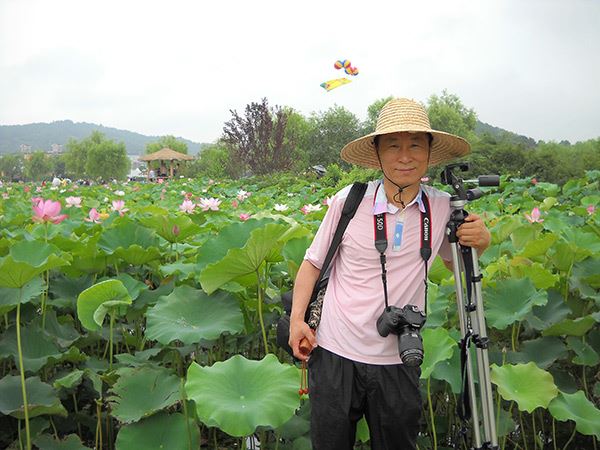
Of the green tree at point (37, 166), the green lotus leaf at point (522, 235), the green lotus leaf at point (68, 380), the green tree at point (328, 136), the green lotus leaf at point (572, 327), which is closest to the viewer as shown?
the green lotus leaf at point (68, 380)

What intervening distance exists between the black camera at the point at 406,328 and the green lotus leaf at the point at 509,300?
0.57 m

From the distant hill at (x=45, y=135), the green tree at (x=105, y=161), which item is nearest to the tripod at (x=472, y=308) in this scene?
the green tree at (x=105, y=161)

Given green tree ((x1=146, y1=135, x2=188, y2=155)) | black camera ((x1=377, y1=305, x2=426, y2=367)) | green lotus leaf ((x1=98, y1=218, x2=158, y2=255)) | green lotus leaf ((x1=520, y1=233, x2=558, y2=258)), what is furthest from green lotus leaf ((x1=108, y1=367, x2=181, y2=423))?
green tree ((x1=146, y1=135, x2=188, y2=155))

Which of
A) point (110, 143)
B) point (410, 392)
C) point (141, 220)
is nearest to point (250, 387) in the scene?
point (410, 392)

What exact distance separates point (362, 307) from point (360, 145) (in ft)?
1.38

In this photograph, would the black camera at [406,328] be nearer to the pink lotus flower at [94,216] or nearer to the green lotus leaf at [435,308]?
the green lotus leaf at [435,308]

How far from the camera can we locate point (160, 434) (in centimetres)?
152

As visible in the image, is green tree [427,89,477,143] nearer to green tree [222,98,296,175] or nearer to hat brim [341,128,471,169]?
green tree [222,98,296,175]

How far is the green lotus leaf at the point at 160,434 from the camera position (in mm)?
1488

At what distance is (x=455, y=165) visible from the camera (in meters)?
1.33

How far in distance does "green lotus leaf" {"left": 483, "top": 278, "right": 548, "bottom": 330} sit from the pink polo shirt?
47cm

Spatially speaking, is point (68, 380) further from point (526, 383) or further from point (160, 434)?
point (526, 383)

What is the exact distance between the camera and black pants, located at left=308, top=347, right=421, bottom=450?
1.31m

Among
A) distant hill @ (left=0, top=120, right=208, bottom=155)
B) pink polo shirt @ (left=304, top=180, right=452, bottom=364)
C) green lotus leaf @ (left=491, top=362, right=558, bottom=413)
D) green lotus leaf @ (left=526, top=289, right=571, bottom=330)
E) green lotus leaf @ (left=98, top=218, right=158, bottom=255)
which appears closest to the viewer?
pink polo shirt @ (left=304, top=180, right=452, bottom=364)
